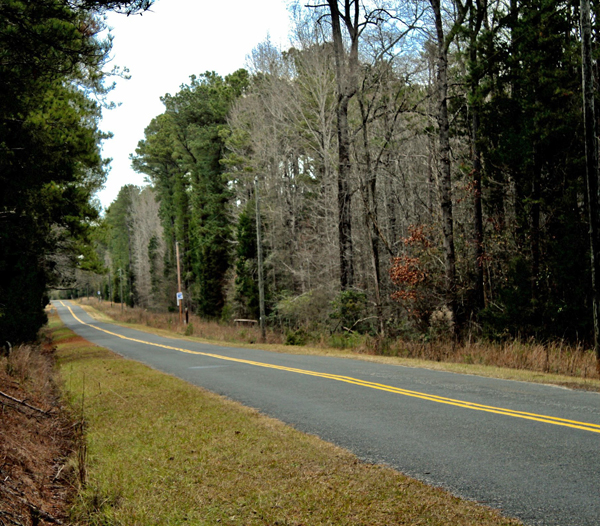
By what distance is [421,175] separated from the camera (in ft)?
88.7

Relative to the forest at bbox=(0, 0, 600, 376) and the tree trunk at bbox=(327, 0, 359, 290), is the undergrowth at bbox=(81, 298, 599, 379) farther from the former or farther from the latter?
the tree trunk at bbox=(327, 0, 359, 290)

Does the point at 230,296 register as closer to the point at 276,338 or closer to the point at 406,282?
the point at 276,338

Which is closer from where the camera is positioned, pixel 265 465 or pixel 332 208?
pixel 265 465

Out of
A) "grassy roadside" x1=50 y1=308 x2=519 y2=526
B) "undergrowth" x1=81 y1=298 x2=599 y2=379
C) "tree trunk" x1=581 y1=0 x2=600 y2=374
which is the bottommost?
"undergrowth" x1=81 y1=298 x2=599 y2=379

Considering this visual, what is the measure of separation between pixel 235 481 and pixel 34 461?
2.97 metres

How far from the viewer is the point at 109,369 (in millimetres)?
16422

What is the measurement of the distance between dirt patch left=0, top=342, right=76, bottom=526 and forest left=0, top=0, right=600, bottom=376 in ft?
20.1

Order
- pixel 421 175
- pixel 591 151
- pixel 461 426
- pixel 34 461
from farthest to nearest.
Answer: pixel 421 175, pixel 591 151, pixel 461 426, pixel 34 461

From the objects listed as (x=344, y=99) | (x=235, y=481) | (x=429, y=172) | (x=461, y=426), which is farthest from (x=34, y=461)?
(x=429, y=172)

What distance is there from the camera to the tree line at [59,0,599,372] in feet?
57.7

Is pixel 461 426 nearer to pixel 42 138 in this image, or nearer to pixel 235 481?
pixel 235 481

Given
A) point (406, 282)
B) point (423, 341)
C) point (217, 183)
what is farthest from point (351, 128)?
point (217, 183)

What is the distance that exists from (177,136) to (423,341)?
1632 inches

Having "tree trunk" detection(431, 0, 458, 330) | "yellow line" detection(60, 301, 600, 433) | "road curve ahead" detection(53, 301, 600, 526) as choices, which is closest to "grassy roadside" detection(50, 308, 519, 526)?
"road curve ahead" detection(53, 301, 600, 526)
